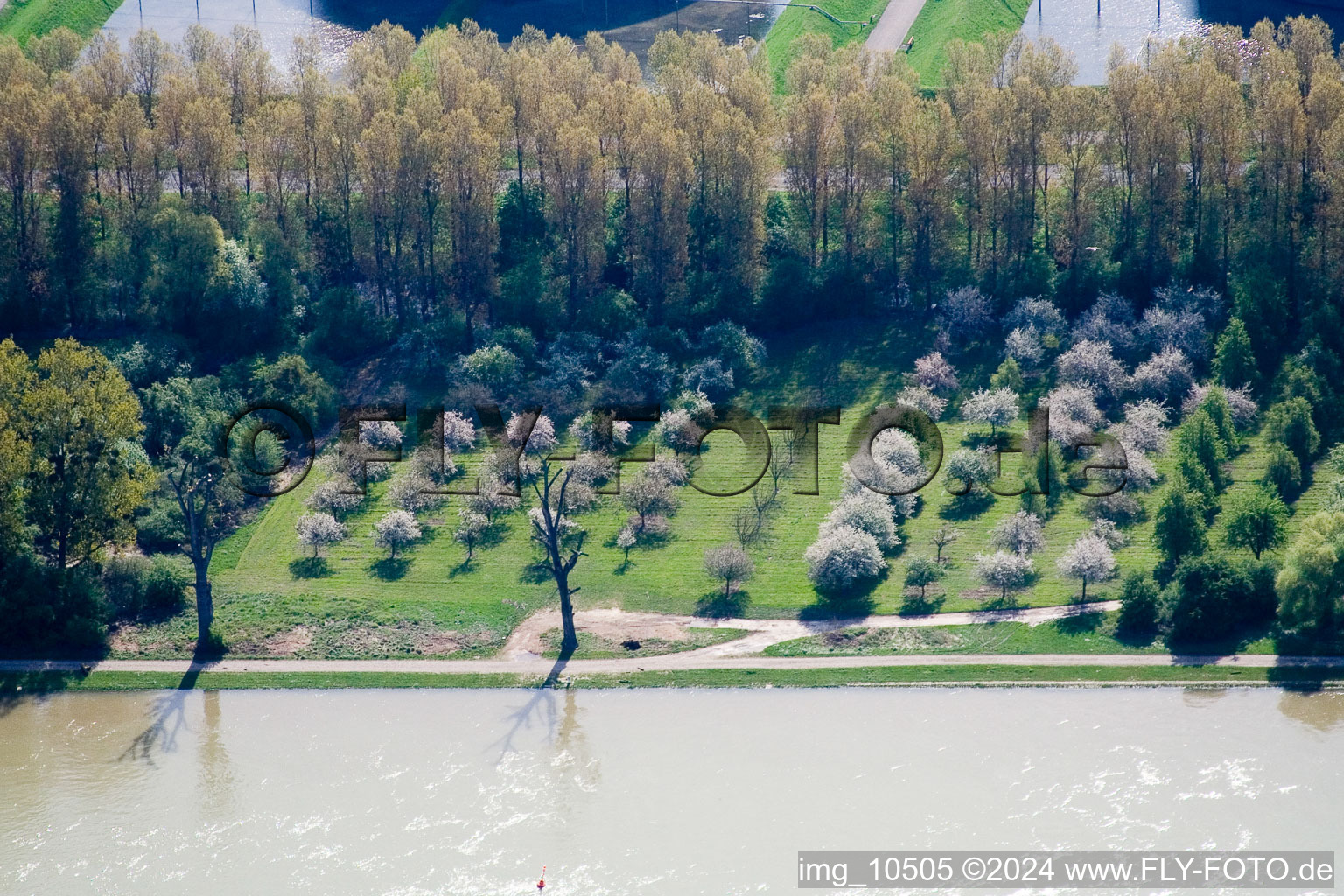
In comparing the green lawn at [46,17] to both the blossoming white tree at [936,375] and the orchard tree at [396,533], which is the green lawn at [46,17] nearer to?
the orchard tree at [396,533]

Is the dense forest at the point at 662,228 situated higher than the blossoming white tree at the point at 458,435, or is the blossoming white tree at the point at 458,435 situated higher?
the dense forest at the point at 662,228

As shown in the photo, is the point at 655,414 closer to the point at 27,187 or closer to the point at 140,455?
the point at 140,455

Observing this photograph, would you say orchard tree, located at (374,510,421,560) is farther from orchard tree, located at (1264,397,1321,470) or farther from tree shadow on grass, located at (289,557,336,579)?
orchard tree, located at (1264,397,1321,470)

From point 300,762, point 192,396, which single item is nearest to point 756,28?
point 192,396

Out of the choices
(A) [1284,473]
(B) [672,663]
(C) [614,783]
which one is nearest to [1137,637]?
(A) [1284,473]

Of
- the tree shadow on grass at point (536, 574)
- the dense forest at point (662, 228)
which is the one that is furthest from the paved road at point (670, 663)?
the dense forest at point (662, 228)

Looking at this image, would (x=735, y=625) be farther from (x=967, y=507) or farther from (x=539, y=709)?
(x=967, y=507)
